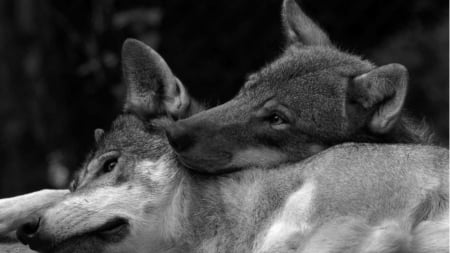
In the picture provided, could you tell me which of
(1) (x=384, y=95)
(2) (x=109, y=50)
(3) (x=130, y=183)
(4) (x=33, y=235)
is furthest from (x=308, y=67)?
(2) (x=109, y=50)

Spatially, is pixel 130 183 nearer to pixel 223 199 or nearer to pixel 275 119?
pixel 223 199

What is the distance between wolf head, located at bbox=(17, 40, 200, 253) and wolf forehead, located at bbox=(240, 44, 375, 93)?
510 millimetres

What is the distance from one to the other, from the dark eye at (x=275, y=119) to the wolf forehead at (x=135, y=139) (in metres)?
0.64

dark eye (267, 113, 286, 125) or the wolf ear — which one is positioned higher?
the wolf ear

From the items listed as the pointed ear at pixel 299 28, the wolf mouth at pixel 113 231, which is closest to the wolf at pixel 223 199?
the wolf mouth at pixel 113 231

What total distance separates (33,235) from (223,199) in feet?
3.45

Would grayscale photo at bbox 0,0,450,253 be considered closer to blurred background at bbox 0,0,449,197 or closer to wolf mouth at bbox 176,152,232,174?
wolf mouth at bbox 176,152,232,174

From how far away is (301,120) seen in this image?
5773 mm

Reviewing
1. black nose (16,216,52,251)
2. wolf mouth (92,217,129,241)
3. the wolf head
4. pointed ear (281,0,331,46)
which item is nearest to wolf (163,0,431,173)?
the wolf head

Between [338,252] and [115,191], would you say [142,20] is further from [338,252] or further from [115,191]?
[338,252]

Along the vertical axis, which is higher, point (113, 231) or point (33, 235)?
point (33, 235)

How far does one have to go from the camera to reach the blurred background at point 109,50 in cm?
966

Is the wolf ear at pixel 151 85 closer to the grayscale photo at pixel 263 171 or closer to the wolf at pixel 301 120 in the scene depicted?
the grayscale photo at pixel 263 171

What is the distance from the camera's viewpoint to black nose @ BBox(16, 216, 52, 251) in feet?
17.4
